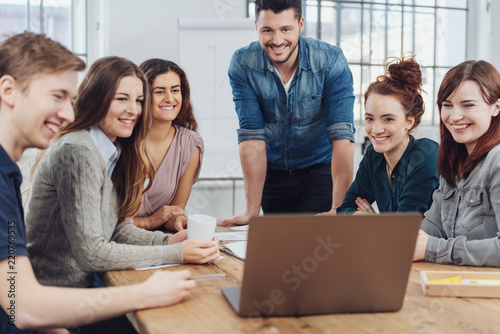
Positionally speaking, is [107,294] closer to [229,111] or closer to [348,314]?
[348,314]

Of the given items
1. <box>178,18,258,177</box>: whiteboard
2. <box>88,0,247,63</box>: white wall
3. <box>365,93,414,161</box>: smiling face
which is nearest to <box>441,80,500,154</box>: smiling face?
<box>365,93,414,161</box>: smiling face

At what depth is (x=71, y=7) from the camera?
3.73m

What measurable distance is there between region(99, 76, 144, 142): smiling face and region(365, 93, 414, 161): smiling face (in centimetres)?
90

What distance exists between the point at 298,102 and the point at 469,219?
1.14 meters

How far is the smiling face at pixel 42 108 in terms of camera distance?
1.05 m

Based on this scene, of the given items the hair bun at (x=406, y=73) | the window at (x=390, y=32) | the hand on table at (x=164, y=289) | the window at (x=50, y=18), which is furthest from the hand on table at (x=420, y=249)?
the window at (x=390, y=32)

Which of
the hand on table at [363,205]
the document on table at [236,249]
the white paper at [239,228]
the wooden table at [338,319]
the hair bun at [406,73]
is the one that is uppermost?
the hair bun at [406,73]

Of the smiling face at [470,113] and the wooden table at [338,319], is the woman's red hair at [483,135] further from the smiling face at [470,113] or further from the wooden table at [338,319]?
the wooden table at [338,319]

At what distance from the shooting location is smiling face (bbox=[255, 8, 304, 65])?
2268mm

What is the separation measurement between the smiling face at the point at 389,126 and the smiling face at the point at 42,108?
123 centimetres

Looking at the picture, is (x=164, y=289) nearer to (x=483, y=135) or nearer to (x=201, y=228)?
(x=201, y=228)

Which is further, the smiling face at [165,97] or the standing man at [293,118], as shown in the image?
the standing man at [293,118]

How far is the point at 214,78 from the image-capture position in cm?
359

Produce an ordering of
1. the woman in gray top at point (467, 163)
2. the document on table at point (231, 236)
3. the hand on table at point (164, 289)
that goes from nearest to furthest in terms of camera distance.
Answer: the hand on table at point (164, 289)
the woman in gray top at point (467, 163)
the document on table at point (231, 236)
